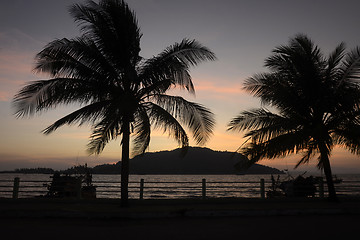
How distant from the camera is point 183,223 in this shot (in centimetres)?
877

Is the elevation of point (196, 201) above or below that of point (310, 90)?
below

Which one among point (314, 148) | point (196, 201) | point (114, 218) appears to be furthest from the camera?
point (314, 148)

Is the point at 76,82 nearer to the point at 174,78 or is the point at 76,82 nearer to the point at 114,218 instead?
the point at 174,78

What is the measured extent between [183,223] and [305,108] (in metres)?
8.35

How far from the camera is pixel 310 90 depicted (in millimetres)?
13523

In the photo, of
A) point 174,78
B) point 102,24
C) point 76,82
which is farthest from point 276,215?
point 102,24

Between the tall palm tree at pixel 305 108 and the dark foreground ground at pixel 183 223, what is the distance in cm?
326

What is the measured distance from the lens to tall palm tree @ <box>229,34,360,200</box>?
1316cm

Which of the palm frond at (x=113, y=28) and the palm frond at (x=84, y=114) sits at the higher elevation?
the palm frond at (x=113, y=28)

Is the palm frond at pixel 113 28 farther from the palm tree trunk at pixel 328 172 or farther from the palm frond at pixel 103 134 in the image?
the palm tree trunk at pixel 328 172

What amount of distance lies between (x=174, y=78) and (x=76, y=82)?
153 inches

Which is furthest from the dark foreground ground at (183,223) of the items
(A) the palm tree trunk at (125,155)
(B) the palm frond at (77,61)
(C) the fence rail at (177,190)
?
(B) the palm frond at (77,61)

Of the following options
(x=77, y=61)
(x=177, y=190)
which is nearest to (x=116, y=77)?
(x=77, y=61)

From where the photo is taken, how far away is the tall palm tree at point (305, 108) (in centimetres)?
1316
